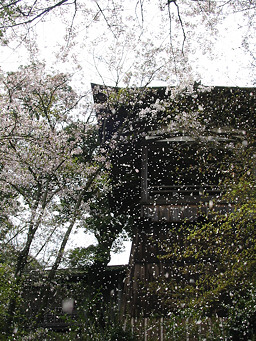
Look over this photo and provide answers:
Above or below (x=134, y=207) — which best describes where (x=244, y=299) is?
below

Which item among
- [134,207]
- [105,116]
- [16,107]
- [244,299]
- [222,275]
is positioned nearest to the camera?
[244,299]

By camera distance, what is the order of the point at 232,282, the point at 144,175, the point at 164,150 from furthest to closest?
the point at 164,150, the point at 144,175, the point at 232,282

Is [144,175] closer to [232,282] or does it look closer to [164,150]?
[164,150]

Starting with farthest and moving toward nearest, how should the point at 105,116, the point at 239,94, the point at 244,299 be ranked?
the point at 105,116 < the point at 239,94 < the point at 244,299

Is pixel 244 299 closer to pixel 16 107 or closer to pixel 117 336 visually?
pixel 117 336

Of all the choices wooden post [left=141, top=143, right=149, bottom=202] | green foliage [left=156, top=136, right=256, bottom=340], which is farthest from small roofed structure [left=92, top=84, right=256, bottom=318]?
green foliage [left=156, top=136, right=256, bottom=340]

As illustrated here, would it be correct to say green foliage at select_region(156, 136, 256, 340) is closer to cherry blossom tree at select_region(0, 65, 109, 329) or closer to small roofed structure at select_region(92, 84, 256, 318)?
small roofed structure at select_region(92, 84, 256, 318)

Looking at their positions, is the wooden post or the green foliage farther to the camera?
the wooden post

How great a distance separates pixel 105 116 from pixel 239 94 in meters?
4.55

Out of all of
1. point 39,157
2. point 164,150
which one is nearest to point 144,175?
point 164,150

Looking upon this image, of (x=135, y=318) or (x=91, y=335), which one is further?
(x=135, y=318)

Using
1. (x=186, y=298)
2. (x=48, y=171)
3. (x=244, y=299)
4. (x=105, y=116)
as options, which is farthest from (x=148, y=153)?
(x=244, y=299)

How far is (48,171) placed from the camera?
32.5 ft

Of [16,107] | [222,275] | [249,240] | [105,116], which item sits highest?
[105,116]
